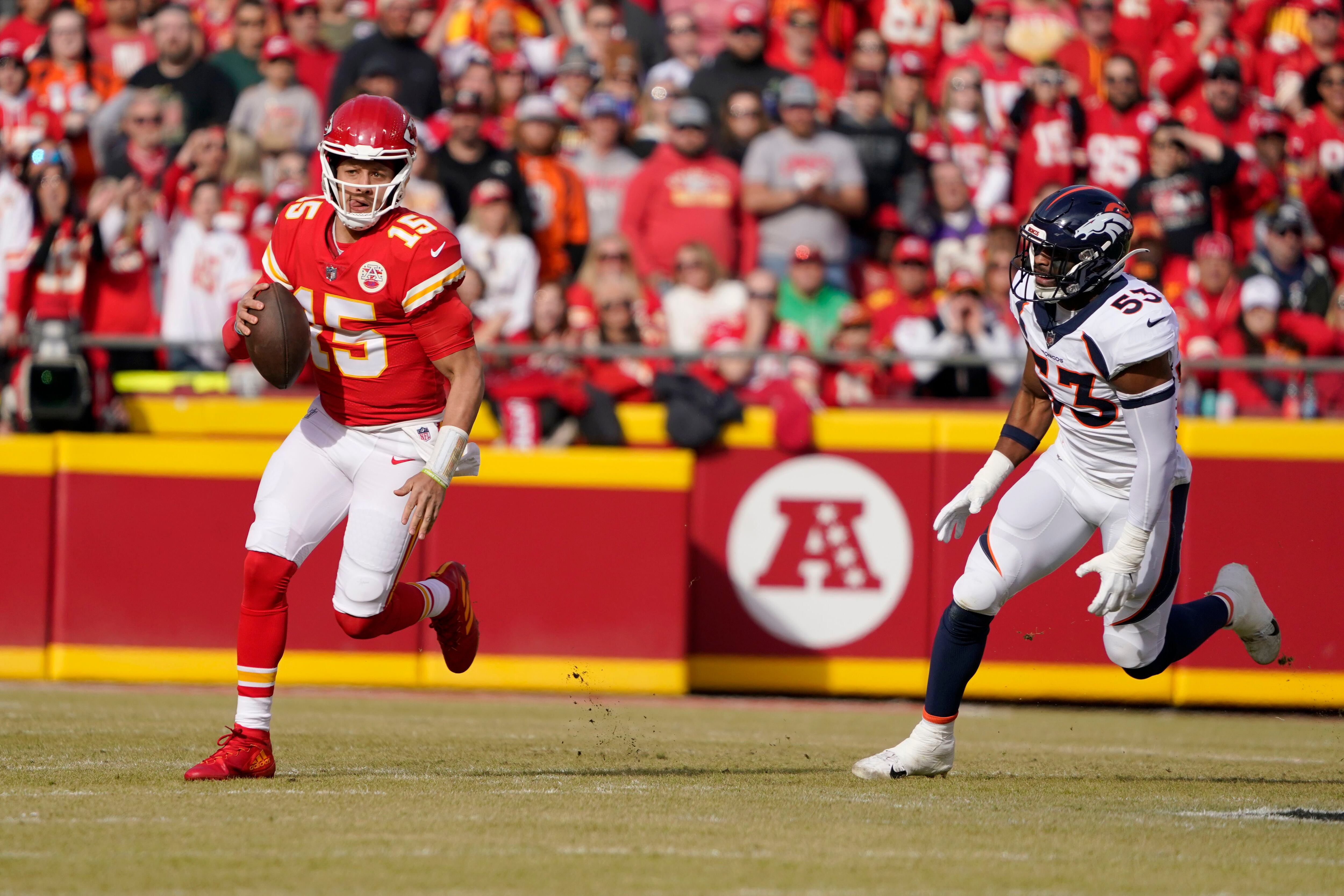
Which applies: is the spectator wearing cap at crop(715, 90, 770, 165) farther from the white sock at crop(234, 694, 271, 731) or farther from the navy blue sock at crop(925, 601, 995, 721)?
the white sock at crop(234, 694, 271, 731)

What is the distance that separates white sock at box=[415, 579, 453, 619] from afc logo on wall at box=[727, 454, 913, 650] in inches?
131

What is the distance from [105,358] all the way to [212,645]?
70.2 inches

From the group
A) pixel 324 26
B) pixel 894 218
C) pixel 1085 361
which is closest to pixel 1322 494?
pixel 894 218

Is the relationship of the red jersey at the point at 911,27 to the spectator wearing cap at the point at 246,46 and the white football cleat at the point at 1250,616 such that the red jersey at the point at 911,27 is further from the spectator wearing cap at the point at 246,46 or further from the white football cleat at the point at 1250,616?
the white football cleat at the point at 1250,616

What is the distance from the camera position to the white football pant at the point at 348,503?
5430mm

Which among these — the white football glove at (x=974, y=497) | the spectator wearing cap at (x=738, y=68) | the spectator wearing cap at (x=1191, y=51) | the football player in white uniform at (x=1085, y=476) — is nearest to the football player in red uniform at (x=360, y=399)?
the white football glove at (x=974, y=497)

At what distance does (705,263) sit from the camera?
10078mm

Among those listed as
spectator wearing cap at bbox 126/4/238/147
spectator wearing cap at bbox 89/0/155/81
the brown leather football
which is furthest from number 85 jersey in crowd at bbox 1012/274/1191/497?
spectator wearing cap at bbox 89/0/155/81

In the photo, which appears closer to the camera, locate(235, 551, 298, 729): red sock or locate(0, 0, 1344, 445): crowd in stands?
locate(235, 551, 298, 729): red sock

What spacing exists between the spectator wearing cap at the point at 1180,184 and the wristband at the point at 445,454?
6850 mm

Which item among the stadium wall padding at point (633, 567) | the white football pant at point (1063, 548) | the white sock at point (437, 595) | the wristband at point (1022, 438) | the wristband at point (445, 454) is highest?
the wristband at point (1022, 438)

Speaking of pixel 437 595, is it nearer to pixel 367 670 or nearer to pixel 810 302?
pixel 367 670

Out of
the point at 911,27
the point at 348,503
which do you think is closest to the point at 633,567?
the point at 348,503

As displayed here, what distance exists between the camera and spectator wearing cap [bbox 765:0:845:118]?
1189 centimetres
